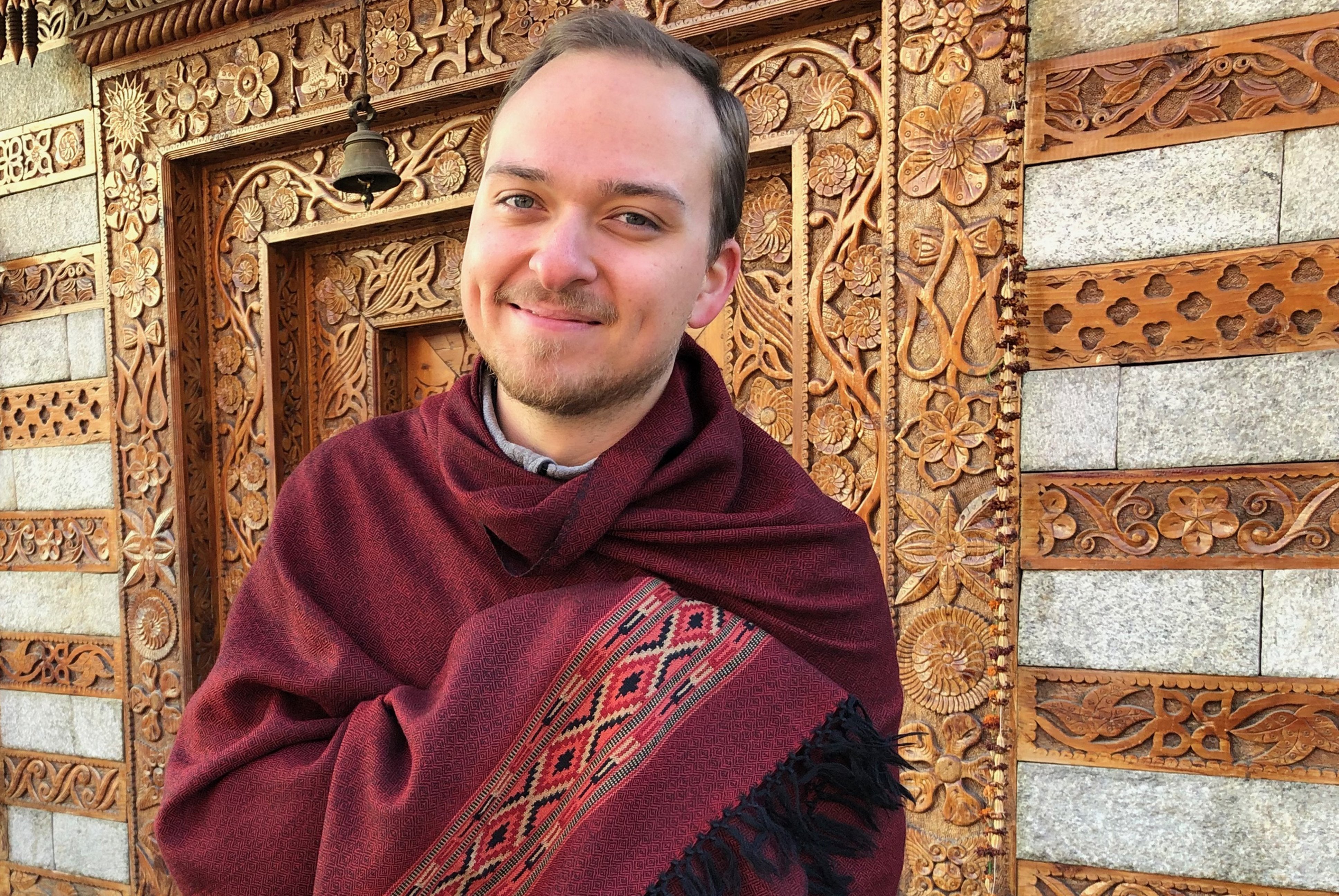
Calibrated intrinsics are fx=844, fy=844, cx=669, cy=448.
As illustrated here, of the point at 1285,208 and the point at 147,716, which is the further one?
the point at 147,716

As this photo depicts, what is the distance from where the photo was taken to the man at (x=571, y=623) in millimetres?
886

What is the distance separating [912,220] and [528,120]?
4.91ft

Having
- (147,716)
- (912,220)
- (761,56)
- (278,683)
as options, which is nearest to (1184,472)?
(912,220)

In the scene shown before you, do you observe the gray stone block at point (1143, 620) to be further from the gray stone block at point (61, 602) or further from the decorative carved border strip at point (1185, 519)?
the gray stone block at point (61, 602)

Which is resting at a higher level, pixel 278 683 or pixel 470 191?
pixel 470 191

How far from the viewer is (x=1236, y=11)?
6.13 ft

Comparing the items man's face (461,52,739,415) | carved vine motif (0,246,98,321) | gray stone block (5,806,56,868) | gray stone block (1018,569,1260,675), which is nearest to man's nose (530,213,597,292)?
man's face (461,52,739,415)

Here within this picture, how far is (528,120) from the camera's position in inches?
37.5

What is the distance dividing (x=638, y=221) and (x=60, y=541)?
359 cm

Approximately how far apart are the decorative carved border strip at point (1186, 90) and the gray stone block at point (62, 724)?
3833mm

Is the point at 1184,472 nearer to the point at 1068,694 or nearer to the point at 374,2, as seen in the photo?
the point at 1068,694

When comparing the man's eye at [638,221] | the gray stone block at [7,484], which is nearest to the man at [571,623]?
the man's eye at [638,221]

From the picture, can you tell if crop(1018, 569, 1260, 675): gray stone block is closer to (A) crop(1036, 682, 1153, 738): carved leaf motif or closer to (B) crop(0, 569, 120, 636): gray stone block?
(A) crop(1036, 682, 1153, 738): carved leaf motif

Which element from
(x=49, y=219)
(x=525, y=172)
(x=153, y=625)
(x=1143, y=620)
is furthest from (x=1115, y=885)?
(x=49, y=219)
